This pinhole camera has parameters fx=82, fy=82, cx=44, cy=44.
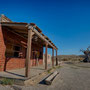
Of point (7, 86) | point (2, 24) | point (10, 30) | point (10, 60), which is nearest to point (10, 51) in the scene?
point (10, 60)

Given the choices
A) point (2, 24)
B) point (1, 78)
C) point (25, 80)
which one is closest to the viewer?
point (25, 80)

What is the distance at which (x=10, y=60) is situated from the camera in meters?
6.47

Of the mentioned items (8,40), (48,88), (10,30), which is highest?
(10,30)

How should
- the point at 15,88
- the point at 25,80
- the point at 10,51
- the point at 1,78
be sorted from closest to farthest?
the point at 15,88 → the point at 25,80 → the point at 1,78 → the point at 10,51

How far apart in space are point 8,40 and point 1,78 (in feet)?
10.4

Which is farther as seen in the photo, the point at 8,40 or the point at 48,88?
the point at 8,40

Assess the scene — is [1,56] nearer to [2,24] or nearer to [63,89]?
[2,24]

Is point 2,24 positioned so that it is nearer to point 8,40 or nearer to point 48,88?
point 8,40

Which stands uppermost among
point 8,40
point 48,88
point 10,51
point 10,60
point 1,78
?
point 8,40

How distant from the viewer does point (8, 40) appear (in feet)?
21.0

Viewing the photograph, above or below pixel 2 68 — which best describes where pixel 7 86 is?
below

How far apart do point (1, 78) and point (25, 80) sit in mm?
1337

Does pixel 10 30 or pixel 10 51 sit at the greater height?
pixel 10 30

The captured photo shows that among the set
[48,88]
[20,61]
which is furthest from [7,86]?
[20,61]
